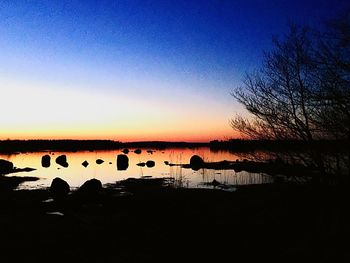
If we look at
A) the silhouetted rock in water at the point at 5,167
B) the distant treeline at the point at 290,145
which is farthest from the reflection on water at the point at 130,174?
the distant treeline at the point at 290,145

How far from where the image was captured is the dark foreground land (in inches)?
342

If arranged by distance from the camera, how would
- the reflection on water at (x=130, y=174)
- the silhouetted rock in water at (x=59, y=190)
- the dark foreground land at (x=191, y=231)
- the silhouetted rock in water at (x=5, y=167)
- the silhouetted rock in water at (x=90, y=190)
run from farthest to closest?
the silhouetted rock in water at (x=5, y=167) < the reflection on water at (x=130, y=174) < the silhouetted rock in water at (x=59, y=190) < the silhouetted rock in water at (x=90, y=190) < the dark foreground land at (x=191, y=231)

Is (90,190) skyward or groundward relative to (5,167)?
groundward

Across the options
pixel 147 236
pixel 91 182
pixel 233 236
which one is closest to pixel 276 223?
pixel 233 236

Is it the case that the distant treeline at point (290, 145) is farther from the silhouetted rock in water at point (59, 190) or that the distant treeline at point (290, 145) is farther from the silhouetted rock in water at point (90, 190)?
the silhouetted rock in water at point (59, 190)

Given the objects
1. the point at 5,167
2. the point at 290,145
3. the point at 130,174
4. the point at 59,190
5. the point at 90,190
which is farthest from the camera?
the point at 5,167

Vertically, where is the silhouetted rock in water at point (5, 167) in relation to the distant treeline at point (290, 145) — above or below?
below

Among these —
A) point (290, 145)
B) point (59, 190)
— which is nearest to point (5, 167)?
point (59, 190)

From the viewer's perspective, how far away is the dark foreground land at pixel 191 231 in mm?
8691

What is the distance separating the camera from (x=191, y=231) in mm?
11469

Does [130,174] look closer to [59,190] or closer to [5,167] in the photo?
[5,167]

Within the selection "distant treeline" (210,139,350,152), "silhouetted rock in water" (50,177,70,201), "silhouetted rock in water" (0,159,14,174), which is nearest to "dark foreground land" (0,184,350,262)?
"distant treeline" (210,139,350,152)

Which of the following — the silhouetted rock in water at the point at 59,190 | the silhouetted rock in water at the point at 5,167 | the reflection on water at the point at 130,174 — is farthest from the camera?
the silhouetted rock in water at the point at 5,167

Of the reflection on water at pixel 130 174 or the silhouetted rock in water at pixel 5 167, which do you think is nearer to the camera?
the reflection on water at pixel 130 174
